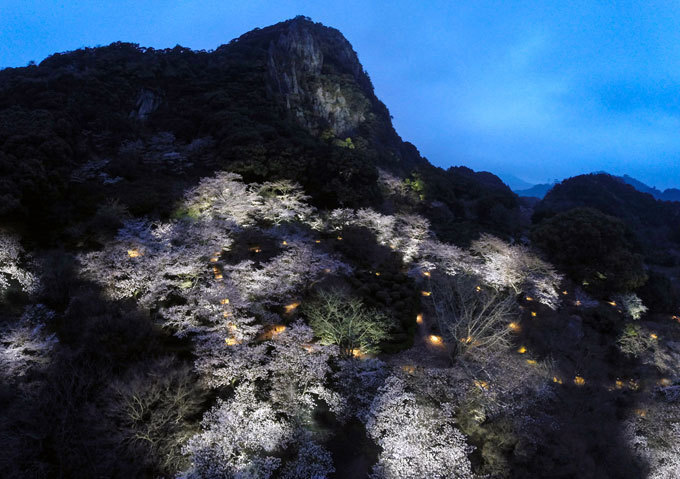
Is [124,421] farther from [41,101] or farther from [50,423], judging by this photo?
[41,101]

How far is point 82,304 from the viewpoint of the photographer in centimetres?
1527

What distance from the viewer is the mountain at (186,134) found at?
24203 mm

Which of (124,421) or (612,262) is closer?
(124,421)

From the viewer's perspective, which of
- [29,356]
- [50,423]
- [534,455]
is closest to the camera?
[50,423]

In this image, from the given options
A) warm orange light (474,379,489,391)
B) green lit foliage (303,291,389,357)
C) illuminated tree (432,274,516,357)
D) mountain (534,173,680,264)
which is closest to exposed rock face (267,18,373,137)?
illuminated tree (432,274,516,357)

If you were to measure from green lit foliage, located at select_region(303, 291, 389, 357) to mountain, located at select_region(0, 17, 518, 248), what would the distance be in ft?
55.4

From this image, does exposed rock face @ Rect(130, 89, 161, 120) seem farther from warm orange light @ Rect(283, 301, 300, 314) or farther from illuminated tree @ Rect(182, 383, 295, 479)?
illuminated tree @ Rect(182, 383, 295, 479)

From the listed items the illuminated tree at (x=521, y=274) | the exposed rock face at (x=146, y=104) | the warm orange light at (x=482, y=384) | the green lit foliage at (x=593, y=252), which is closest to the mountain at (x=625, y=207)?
the green lit foliage at (x=593, y=252)

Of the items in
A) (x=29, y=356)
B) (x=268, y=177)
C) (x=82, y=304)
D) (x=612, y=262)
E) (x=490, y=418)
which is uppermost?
(x=268, y=177)

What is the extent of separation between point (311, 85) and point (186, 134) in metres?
24.4

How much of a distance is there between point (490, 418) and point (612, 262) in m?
23.9

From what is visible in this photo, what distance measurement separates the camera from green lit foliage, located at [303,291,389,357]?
17.4 m

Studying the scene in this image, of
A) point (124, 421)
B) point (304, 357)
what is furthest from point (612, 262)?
point (124, 421)

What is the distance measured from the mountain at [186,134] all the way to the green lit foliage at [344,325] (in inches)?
665
